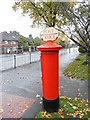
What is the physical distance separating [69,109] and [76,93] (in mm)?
1317

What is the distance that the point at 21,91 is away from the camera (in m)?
4.44

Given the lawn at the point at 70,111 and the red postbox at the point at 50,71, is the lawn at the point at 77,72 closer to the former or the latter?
the lawn at the point at 70,111

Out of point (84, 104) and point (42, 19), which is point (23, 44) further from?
point (84, 104)

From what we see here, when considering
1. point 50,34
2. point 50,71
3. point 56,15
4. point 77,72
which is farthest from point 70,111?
point 56,15

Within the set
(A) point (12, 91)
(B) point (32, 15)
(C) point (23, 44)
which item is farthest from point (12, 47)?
(A) point (12, 91)

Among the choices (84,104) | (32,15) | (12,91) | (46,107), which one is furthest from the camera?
(32,15)

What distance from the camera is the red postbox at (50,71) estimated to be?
269cm

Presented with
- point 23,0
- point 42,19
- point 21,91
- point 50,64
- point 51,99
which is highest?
point 23,0

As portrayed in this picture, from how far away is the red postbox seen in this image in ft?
8.83

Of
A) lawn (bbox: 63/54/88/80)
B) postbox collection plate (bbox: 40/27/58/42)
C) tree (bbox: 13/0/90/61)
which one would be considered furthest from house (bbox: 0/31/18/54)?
postbox collection plate (bbox: 40/27/58/42)

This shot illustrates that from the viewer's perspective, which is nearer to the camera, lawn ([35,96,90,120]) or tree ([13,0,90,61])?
lawn ([35,96,90,120])

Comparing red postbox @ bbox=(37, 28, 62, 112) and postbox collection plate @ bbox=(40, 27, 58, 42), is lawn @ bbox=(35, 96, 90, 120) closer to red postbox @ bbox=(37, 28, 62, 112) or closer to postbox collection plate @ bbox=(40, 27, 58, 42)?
red postbox @ bbox=(37, 28, 62, 112)

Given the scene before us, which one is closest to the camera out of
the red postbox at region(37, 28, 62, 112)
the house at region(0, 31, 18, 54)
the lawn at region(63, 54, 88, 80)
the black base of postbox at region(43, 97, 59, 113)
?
the red postbox at region(37, 28, 62, 112)

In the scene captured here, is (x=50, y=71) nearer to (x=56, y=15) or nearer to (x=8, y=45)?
(x=56, y=15)
